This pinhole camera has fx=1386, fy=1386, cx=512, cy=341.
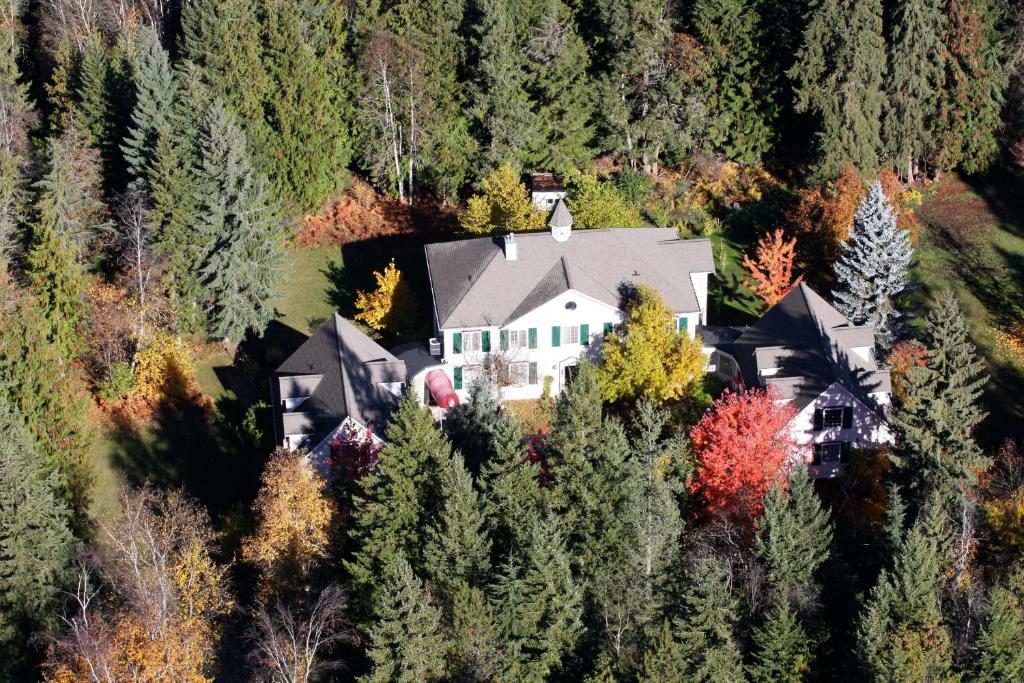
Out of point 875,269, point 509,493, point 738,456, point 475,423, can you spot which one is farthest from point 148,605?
point 875,269

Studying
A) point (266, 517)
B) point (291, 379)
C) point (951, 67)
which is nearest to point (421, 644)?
point (266, 517)

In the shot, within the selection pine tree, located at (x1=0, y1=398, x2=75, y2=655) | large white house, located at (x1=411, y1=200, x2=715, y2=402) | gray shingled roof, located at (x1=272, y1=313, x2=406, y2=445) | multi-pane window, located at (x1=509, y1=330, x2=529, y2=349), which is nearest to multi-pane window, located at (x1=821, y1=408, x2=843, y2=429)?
large white house, located at (x1=411, y1=200, x2=715, y2=402)

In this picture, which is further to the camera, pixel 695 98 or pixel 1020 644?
pixel 695 98

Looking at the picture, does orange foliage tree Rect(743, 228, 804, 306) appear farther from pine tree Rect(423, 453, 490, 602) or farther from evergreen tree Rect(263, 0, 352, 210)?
pine tree Rect(423, 453, 490, 602)

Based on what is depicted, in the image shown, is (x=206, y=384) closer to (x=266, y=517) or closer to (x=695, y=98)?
(x=266, y=517)

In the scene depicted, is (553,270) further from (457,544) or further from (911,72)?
(911,72)
